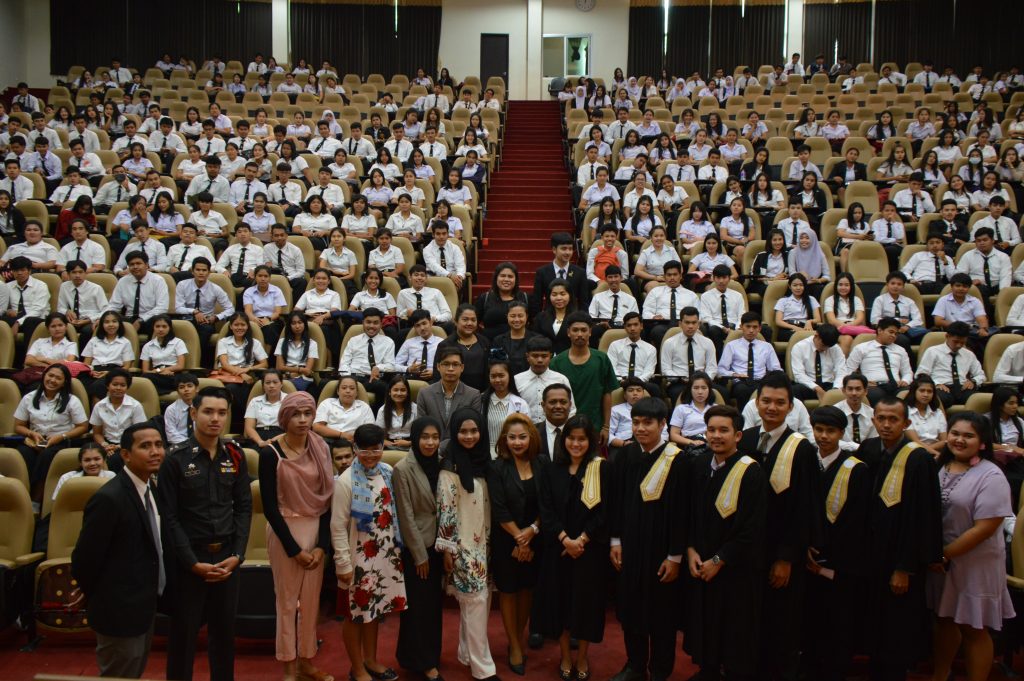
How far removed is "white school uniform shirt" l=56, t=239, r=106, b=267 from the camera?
8047 millimetres

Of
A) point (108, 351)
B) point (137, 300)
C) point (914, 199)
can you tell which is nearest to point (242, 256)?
point (137, 300)

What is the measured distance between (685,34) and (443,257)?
12.2 metres

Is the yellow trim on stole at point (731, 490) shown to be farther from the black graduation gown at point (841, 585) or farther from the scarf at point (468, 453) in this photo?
the scarf at point (468, 453)

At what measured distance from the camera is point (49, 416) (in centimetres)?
575

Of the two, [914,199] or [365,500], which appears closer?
[365,500]

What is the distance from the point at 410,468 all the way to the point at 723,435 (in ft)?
4.59

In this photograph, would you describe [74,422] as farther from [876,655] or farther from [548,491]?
[876,655]

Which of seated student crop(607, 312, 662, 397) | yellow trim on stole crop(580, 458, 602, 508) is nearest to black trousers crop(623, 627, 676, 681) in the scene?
yellow trim on stole crop(580, 458, 602, 508)

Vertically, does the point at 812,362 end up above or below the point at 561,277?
below

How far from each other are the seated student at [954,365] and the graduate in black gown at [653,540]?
3.27 m

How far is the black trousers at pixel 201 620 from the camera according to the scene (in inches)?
129

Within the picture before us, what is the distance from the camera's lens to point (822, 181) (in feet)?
30.9

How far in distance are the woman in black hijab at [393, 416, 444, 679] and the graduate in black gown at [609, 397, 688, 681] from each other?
0.85 m

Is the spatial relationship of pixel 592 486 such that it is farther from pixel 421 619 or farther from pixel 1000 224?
pixel 1000 224
